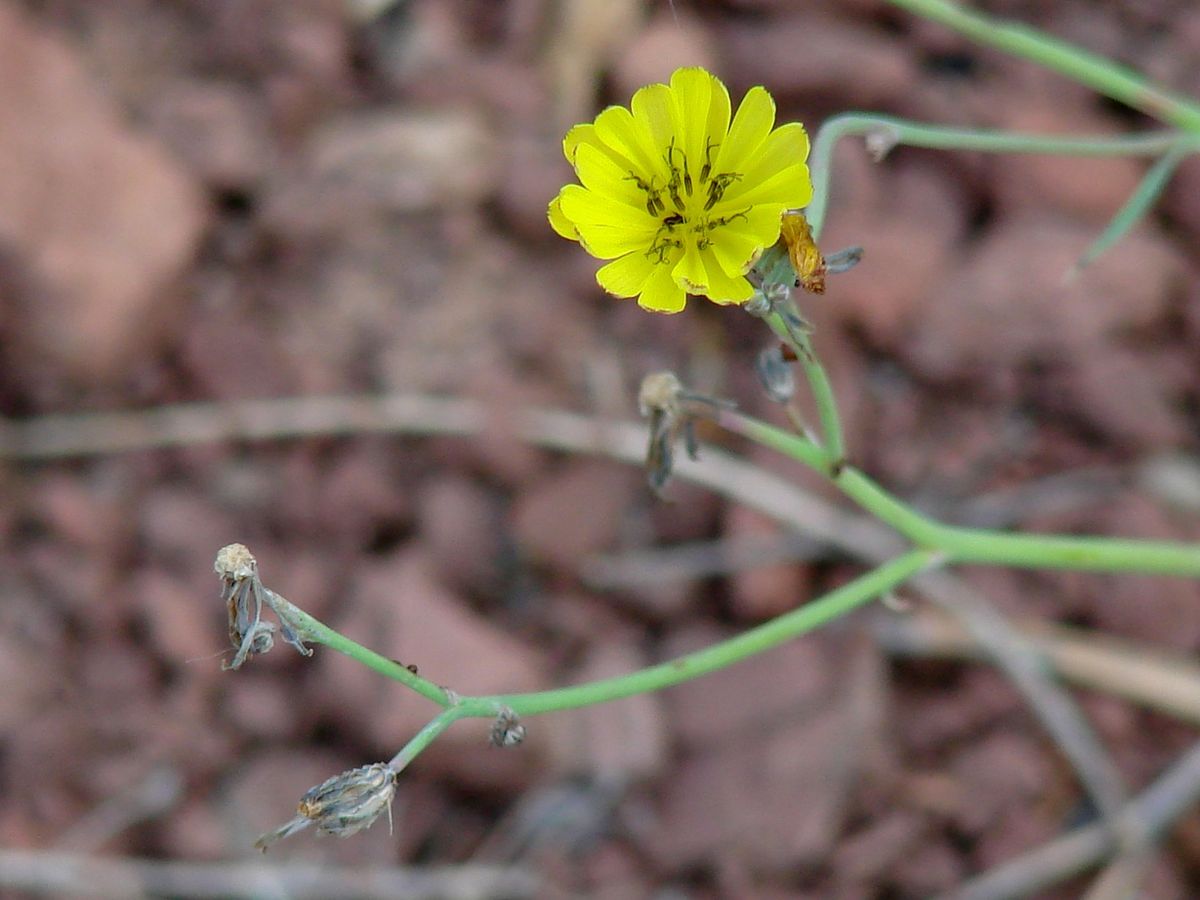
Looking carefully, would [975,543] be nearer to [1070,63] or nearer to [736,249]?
[736,249]

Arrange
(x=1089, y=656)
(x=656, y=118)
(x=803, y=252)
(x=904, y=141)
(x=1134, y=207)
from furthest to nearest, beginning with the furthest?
(x=1089, y=656), (x=1134, y=207), (x=904, y=141), (x=656, y=118), (x=803, y=252)

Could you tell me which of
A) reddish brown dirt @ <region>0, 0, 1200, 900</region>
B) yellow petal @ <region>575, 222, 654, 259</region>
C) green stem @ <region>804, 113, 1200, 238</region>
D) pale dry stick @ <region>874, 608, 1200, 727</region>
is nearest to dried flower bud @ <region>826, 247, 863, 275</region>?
green stem @ <region>804, 113, 1200, 238</region>

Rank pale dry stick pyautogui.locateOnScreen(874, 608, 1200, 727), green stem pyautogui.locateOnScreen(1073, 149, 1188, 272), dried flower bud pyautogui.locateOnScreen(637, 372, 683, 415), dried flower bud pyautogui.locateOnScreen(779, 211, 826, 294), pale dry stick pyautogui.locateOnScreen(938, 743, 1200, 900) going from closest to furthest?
1. dried flower bud pyautogui.locateOnScreen(779, 211, 826, 294)
2. dried flower bud pyautogui.locateOnScreen(637, 372, 683, 415)
3. green stem pyautogui.locateOnScreen(1073, 149, 1188, 272)
4. pale dry stick pyautogui.locateOnScreen(938, 743, 1200, 900)
5. pale dry stick pyautogui.locateOnScreen(874, 608, 1200, 727)

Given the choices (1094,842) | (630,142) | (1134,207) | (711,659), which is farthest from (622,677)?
(1094,842)

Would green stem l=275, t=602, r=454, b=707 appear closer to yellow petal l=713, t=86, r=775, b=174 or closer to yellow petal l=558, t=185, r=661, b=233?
yellow petal l=558, t=185, r=661, b=233

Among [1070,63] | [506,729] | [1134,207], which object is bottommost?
[506,729]

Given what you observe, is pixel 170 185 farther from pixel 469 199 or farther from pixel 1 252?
pixel 469 199
